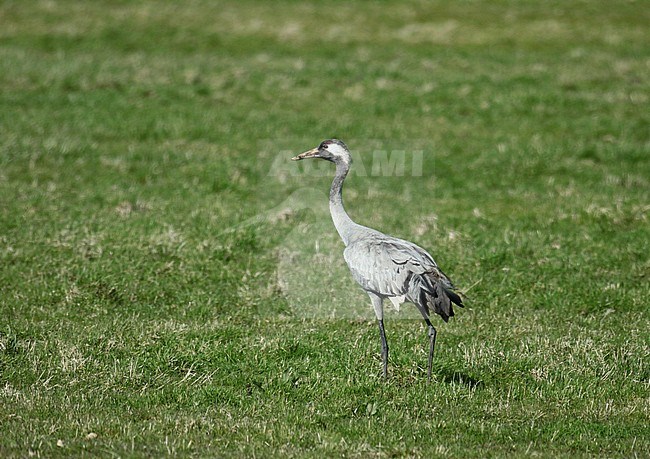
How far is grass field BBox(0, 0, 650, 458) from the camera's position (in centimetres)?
775

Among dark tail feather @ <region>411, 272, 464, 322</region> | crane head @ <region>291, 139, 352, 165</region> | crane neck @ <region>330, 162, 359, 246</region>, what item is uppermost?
crane head @ <region>291, 139, 352, 165</region>

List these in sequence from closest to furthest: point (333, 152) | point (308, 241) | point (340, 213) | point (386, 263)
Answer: point (386, 263), point (340, 213), point (333, 152), point (308, 241)

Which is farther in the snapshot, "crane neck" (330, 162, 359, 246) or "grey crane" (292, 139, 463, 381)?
"crane neck" (330, 162, 359, 246)

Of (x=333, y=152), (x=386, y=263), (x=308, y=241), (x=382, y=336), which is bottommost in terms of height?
(x=308, y=241)

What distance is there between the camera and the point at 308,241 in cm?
1310

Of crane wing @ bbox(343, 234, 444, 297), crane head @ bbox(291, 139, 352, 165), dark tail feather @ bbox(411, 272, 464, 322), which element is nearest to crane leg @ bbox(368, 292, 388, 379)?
crane wing @ bbox(343, 234, 444, 297)

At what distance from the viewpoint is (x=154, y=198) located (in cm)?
1544

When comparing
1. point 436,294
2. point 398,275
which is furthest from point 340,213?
point 436,294

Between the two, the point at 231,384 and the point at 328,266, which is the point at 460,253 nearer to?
the point at 328,266

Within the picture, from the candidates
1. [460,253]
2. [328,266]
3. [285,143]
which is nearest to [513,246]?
[460,253]

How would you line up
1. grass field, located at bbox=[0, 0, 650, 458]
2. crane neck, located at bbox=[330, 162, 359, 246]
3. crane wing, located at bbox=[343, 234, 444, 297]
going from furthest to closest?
1. crane neck, located at bbox=[330, 162, 359, 246]
2. crane wing, located at bbox=[343, 234, 444, 297]
3. grass field, located at bbox=[0, 0, 650, 458]

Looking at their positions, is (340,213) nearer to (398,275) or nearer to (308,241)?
(398,275)

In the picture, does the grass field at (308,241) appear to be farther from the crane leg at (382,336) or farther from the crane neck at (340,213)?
the crane neck at (340,213)

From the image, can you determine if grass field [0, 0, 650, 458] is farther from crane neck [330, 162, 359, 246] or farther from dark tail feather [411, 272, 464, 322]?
crane neck [330, 162, 359, 246]
